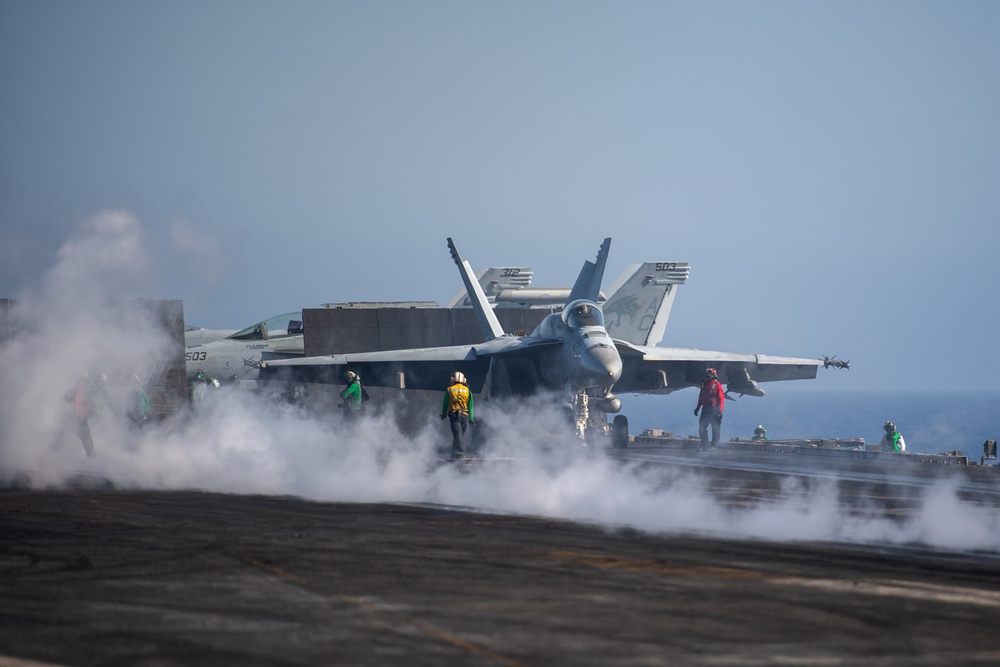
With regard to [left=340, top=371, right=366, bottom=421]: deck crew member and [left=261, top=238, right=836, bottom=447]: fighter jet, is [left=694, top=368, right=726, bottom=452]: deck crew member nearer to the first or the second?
[left=261, top=238, right=836, bottom=447]: fighter jet

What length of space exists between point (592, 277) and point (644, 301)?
49.2 feet

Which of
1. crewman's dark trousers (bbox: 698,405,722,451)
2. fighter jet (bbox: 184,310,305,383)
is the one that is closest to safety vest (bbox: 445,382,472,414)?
crewman's dark trousers (bbox: 698,405,722,451)

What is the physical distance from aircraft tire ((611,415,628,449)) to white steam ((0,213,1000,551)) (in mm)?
7464

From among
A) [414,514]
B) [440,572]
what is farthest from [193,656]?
[414,514]

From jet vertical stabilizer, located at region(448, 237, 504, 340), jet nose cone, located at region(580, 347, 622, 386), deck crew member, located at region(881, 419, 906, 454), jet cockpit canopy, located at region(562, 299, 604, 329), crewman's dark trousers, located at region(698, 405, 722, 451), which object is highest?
jet vertical stabilizer, located at region(448, 237, 504, 340)

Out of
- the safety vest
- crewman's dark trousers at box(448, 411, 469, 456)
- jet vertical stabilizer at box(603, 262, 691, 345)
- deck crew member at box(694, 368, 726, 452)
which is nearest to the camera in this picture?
the safety vest

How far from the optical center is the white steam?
16.2 metres

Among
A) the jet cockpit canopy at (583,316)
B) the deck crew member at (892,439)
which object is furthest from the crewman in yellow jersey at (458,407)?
the deck crew member at (892,439)

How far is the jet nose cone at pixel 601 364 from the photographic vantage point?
23.9 m

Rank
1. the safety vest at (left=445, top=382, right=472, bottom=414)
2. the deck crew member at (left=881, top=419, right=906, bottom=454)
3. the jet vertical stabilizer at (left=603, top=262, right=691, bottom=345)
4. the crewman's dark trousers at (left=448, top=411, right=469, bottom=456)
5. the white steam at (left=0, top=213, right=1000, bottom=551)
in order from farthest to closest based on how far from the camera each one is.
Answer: the jet vertical stabilizer at (left=603, top=262, right=691, bottom=345) → the deck crew member at (left=881, top=419, right=906, bottom=454) → the crewman's dark trousers at (left=448, top=411, right=469, bottom=456) → the safety vest at (left=445, top=382, right=472, bottom=414) → the white steam at (left=0, top=213, right=1000, bottom=551)

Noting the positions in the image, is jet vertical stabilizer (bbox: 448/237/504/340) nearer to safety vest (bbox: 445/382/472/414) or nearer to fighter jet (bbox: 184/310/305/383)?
fighter jet (bbox: 184/310/305/383)

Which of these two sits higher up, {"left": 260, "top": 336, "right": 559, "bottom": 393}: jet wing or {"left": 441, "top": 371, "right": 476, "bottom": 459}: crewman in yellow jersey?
{"left": 260, "top": 336, "right": 559, "bottom": 393}: jet wing

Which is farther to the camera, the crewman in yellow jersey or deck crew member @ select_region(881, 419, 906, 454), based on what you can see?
deck crew member @ select_region(881, 419, 906, 454)

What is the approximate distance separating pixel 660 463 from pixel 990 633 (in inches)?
721
